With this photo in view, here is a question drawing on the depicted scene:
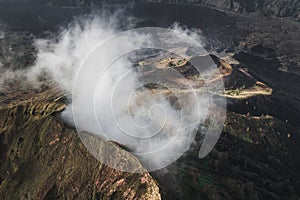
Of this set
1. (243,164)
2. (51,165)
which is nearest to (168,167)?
(243,164)

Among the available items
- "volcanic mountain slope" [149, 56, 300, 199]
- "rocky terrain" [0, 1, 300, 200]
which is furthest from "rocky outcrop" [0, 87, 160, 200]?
"volcanic mountain slope" [149, 56, 300, 199]

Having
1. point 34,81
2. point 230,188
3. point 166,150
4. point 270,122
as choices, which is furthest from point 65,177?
point 34,81

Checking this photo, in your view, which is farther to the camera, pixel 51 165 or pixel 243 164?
pixel 243 164

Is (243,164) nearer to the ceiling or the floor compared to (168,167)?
nearer to the floor

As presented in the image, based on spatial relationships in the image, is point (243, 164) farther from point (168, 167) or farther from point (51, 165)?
point (51, 165)

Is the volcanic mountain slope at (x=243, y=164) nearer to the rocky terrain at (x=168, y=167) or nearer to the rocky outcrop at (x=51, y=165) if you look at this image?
the rocky terrain at (x=168, y=167)

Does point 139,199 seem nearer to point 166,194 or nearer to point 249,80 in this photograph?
point 166,194

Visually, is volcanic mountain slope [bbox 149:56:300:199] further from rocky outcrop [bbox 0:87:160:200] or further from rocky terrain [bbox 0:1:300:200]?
rocky outcrop [bbox 0:87:160:200]

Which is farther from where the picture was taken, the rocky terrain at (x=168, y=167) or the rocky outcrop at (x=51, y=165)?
the rocky terrain at (x=168, y=167)

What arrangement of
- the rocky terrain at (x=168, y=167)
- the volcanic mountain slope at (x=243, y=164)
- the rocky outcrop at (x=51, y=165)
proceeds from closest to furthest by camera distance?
the rocky outcrop at (x=51, y=165) < the rocky terrain at (x=168, y=167) < the volcanic mountain slope at (x=243, y=164)

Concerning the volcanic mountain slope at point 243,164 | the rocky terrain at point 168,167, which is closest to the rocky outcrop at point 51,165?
the rocky terrain at point 168,167

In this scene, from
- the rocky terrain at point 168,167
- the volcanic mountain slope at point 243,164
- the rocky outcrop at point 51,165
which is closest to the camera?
the rocky outcrop at point 51,165
